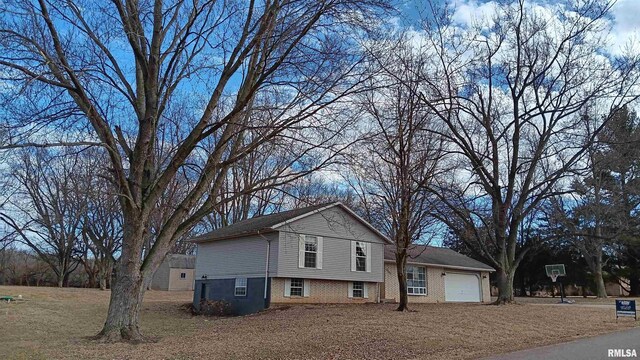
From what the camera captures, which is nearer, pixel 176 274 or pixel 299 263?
pixel 299 263

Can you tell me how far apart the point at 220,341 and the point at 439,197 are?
13413 millimetres

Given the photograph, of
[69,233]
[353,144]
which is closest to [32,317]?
[353,144]

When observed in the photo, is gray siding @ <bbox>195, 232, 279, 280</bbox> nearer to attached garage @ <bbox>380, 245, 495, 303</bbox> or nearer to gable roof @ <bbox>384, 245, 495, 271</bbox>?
attached garage @ <bbox>380, 245, 495, 303</bbox>

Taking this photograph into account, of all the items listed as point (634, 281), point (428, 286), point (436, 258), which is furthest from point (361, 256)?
point (634, 281)

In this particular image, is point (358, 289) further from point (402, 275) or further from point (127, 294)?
point (127, 294)

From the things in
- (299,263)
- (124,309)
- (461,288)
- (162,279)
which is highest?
(162,279)

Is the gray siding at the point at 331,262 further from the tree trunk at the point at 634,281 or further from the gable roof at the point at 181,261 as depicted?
the gable roof at the point at 181,261

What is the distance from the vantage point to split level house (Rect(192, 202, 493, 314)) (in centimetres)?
2441

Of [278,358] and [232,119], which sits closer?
[278,358]

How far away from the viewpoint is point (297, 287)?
2514 centimetres

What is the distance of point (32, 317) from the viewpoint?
20.4 m

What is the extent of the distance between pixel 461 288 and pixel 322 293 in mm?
14274

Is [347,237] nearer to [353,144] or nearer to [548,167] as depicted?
[548,167]

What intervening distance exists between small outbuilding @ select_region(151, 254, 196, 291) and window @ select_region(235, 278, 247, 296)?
3186cm
